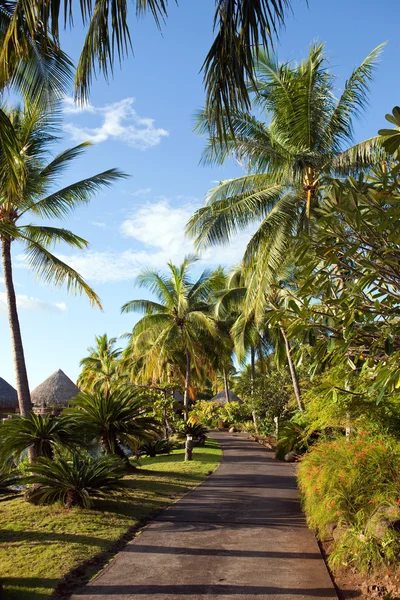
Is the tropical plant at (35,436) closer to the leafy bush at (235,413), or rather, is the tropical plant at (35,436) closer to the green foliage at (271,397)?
the green foliage at (271,397)

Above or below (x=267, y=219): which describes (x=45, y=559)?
below

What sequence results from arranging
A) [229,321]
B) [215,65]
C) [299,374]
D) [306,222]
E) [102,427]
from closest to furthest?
[215,65], [102,427], [306,222], [299,374], [229,321]

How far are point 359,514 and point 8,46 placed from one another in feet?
20.5

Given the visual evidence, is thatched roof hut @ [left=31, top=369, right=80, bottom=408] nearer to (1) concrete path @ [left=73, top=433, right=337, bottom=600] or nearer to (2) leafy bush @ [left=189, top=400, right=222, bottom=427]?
(2) leafy bush @ [left=189, top=400, right=222, bottom=427]

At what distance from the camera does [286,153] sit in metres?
15.3

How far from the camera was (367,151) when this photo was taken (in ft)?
46.8

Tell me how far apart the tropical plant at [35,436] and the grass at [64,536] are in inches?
33.7

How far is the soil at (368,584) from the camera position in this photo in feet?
15.7

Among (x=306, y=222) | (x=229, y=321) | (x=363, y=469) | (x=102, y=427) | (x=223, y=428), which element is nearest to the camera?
(x=363, y=469)

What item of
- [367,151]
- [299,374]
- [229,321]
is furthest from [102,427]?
[229,321]

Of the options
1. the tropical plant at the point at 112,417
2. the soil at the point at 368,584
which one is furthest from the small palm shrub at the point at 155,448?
the soil at the point at 368,584

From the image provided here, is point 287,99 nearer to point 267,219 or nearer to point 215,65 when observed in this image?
point 267,219

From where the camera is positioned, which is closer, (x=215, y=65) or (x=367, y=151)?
(x=215, y=65)

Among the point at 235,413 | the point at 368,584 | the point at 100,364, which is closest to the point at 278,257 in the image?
the point at 368,584
